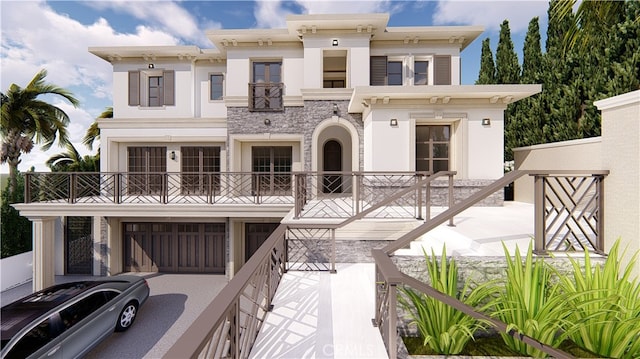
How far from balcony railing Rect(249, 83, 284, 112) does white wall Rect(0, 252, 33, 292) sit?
37.9 feet

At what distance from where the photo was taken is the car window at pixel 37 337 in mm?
4996

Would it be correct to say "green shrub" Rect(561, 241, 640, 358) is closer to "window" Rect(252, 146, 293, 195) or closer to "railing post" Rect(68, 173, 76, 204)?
"window" Rect(252, 146, 293, 195)

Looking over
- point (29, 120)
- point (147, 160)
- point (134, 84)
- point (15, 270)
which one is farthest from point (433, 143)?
point (29, 120)

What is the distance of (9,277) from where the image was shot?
1091 centimetres

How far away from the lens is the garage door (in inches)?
484

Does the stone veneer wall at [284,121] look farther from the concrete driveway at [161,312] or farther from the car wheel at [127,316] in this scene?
the car wheel at [127,316]

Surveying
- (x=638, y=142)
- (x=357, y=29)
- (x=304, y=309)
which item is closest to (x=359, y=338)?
(x=304, y=309)

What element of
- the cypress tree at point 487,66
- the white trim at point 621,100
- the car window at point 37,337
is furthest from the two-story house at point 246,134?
the cypress tree at point 487,66

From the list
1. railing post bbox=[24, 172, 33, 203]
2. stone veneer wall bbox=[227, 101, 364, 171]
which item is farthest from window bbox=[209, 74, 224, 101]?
railing post bbox=[24, 172, 33, 203]

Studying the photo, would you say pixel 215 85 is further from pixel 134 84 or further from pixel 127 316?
pixel 127 316

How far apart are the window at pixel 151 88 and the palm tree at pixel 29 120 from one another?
389 centimetres

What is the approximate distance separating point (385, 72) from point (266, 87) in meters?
5.11

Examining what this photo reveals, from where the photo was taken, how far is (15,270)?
11.1 metres

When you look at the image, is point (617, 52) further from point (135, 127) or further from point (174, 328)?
point (135, 127)
